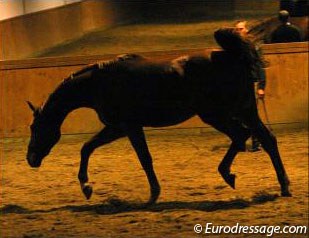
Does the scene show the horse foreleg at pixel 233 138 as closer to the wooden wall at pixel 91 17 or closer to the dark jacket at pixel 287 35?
the dark jacket at pixel 287 35

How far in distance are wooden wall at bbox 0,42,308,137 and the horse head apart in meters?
3.82

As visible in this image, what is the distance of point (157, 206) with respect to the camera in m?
7.20

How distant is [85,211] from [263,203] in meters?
1.60

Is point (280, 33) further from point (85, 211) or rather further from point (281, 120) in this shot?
point (85, 211)

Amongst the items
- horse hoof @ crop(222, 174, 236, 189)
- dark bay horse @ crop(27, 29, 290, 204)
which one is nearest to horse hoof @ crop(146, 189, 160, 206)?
dark bay horse @ crop(27, 29, 290, 204)

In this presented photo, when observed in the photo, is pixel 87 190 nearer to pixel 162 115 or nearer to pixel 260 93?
pixel 162 115

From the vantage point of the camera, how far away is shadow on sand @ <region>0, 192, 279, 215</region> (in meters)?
7.02

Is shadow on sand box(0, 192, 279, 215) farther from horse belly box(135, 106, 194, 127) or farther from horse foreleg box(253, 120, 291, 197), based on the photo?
horse belly box(135, 106, 194, 127)

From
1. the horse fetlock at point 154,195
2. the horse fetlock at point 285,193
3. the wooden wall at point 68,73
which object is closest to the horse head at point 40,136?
the horse fetlock at point 154,195

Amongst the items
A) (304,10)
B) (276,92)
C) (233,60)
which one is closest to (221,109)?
(233,60)

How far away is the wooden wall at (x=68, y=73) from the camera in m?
11.3

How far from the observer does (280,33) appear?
11898 millimetres

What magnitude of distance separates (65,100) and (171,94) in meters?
1.01

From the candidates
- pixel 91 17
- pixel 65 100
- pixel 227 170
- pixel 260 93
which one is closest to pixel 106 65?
pixel 65 100
